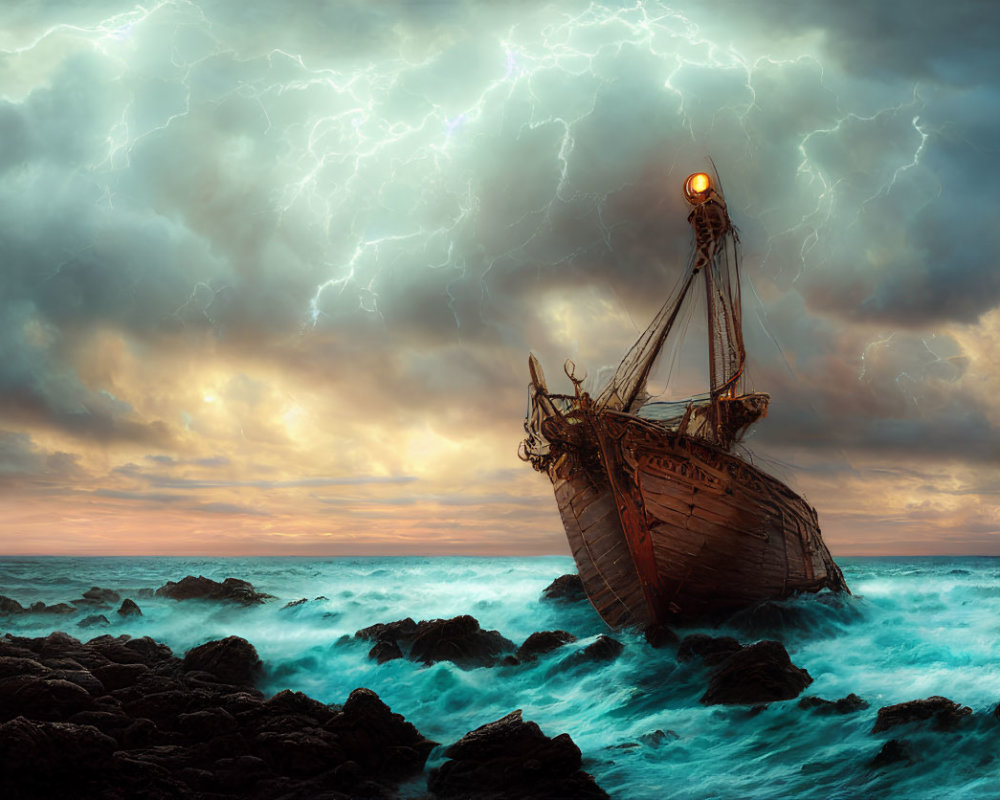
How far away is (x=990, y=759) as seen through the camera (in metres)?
9.30

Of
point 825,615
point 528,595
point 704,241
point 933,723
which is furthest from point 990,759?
point 528,595

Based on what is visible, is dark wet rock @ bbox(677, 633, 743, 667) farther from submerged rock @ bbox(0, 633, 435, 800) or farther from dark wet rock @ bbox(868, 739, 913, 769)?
submerged rock @ bbox(0, 633, 435, 800)

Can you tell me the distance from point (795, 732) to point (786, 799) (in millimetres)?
2523

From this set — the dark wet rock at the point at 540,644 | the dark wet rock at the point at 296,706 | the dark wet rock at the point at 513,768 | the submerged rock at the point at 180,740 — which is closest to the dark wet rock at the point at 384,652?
the dark wet rock at the point at 540,644

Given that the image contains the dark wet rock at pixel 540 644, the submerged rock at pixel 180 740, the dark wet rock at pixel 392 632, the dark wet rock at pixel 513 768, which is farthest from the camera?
the dark wet rock at pixel 392 632

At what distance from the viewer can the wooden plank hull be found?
19.1m

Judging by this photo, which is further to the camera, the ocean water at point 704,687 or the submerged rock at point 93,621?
the submerged rock at point 93,621

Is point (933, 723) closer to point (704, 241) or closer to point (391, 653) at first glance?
point (391, 653)

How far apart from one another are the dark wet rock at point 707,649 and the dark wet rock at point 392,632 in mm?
Result: 9082

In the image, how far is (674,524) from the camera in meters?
19.1

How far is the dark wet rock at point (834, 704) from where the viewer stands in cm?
1178

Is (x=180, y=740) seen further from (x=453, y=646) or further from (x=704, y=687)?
(x=704, y=687)

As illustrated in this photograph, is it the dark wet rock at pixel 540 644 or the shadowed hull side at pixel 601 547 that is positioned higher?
the shadowed hull side at pixel 601 547

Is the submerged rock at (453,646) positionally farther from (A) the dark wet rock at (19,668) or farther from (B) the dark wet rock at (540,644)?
(A) the dark wet rock at (19,668)
